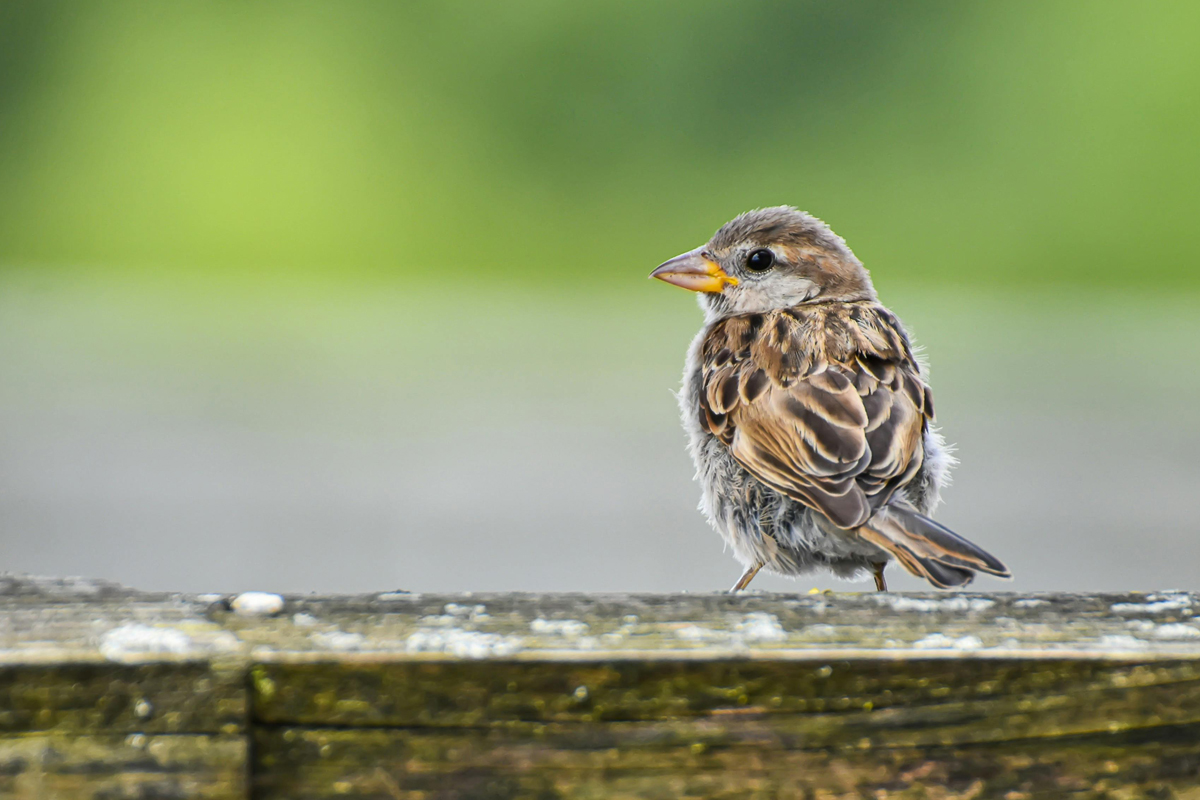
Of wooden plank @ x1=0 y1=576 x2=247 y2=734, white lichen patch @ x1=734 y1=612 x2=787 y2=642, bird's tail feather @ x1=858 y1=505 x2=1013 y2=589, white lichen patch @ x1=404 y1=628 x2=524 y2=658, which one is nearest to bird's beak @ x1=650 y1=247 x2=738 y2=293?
bird's tail feather @ x1=858 y1=505 x2=1013 y2=589

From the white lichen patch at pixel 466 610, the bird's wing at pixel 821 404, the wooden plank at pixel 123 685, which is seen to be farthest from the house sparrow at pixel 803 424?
the wooden plank at pixel 123 685

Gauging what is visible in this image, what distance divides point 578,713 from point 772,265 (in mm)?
2843

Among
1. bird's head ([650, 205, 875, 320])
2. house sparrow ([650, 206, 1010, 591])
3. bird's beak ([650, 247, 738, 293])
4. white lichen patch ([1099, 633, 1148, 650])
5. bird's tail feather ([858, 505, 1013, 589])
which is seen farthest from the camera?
bird's head ([650, 205, 875, 320])

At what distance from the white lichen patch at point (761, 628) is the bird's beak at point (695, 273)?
94.3 inches

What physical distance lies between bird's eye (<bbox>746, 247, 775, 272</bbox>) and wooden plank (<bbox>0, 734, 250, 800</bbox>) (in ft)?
9.60

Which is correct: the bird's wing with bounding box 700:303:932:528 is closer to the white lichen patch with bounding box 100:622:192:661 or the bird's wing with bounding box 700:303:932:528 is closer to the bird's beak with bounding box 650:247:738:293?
the bird's beak with bounding box 650:247:738:293

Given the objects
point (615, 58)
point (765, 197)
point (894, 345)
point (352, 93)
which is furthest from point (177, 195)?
point (894, 345)

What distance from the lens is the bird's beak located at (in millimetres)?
3764

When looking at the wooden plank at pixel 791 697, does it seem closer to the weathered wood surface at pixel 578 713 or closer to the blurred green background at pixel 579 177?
the weathered wood surface at pixel 578 713

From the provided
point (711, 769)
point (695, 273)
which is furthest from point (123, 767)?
point (695, 273)

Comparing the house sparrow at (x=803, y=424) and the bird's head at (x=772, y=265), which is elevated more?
the bird's head at (x=772, y=265)

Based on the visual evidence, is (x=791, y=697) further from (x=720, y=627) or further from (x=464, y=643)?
(x=464, y=643)

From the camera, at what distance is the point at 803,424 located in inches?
119

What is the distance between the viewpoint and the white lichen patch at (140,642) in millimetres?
1162
